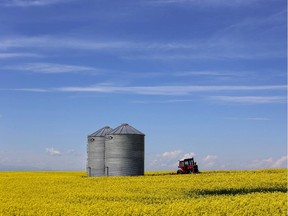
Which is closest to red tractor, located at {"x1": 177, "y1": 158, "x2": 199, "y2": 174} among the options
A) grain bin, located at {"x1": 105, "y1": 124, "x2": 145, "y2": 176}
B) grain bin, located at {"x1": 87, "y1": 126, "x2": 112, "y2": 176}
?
grain bin, located at {"x1": 105, "y1": 124, "x2": 145, "y2": 176}

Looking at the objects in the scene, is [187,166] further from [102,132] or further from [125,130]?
[102,132]

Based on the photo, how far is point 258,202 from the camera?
69.9 ft

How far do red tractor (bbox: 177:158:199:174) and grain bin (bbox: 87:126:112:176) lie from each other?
963 cm

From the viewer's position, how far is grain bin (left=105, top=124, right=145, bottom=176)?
5706 cm

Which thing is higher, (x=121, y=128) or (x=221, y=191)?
(x=121, y=128)

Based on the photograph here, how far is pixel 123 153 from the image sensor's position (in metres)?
57.2

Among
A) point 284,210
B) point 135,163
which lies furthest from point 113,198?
point 135,163

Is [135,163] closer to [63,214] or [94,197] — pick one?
[94,197]

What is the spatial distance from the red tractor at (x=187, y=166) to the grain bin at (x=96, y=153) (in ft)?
31.6

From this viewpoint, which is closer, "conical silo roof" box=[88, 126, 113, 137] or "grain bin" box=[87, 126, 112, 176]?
"grain bin" box=[87, 126, 112, 176]

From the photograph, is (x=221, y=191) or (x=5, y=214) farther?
(x=221, y=191)

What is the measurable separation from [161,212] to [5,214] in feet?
20.4

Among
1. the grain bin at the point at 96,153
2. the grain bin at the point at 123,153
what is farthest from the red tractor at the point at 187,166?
the grain bin at the point at 96,153

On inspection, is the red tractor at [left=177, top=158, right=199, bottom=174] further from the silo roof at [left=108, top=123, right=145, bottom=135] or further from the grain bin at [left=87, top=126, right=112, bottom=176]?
the grain bin at [left=87, top=126, right=112, bottom=176]
